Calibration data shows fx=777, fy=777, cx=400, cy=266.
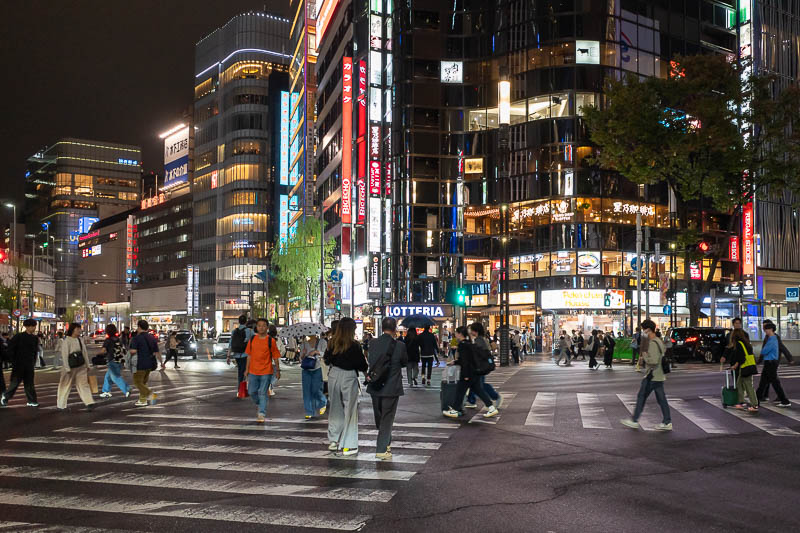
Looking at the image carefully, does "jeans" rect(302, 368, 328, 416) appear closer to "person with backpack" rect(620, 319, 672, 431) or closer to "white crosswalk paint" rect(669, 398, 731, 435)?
"person with backpack" rect(620, 319, 672, 431)

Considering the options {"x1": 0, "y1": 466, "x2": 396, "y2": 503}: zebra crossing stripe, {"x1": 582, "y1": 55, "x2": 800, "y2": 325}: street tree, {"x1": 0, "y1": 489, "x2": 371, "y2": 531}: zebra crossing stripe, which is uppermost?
{"x1": 582, "y1": 55, "x2": 800, "y2": 325}: street tree

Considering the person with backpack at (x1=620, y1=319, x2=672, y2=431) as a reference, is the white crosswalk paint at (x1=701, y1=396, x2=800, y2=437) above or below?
below

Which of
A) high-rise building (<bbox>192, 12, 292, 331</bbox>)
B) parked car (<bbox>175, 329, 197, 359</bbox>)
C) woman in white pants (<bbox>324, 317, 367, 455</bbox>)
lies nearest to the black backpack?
woman in white pants (<bbox>324, 317, 367, 455</bbox>)

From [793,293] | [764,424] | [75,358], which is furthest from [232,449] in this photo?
[793,293]

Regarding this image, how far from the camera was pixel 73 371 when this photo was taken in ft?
54.6

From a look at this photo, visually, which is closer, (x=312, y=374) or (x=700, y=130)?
(x=312, y=374)

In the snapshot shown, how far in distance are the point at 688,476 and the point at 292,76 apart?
102 meters

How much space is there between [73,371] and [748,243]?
5909cm

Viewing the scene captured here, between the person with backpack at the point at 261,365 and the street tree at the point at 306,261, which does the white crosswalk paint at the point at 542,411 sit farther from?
the street tree at the point at 306,261

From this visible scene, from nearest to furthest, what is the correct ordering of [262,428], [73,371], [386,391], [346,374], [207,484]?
[207,484], [386,391], [346,374], [262,428], [73,371]

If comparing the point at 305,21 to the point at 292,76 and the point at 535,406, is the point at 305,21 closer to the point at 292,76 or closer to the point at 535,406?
the point at 292,76

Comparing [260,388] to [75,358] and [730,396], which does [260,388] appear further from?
[730,396]

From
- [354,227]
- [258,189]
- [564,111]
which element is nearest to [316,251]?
[354,227]

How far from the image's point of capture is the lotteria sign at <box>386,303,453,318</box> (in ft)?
192
